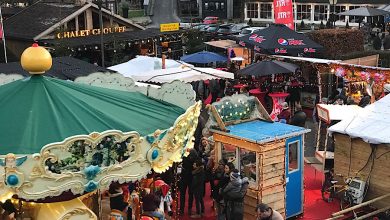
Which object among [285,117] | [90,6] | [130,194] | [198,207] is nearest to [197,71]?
[285,117]

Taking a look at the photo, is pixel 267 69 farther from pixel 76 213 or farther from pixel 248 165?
pixel 76 213

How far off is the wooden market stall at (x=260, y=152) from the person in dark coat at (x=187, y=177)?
601 mm

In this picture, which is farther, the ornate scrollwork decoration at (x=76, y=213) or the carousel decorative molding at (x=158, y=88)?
the carousel decorative molding at (x=158, y=88)

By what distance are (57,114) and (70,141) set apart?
131 centimetres

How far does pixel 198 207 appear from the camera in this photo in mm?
12016

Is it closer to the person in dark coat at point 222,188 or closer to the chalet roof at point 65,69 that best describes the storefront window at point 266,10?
the chalet roof at point 65,69

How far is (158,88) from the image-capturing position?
9758 mm

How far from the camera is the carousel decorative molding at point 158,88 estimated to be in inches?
370

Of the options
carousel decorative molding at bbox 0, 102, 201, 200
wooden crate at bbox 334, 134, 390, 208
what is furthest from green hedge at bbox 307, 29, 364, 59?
carousel decorative molding at bbox 0, 102, 201, 200

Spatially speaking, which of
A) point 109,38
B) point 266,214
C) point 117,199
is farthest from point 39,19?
point 266,214

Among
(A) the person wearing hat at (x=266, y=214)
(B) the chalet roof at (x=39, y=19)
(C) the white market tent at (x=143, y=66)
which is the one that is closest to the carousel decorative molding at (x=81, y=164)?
(A) the person wearing hat at (x=266, y=214)

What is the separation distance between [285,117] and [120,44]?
49.5 ft

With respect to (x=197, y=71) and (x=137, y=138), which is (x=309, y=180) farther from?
(x=137, y=138)

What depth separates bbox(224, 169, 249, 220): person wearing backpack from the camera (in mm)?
10297
